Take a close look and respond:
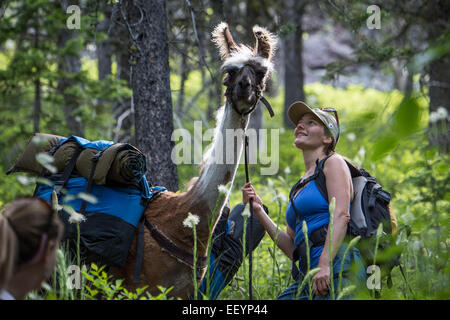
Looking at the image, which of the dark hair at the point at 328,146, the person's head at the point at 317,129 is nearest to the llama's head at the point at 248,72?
the person's head at the point at 317,129

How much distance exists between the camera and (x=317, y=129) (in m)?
3.94

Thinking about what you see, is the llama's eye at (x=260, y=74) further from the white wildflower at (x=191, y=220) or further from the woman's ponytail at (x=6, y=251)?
the woman's ponytail at (x=6, y=251)

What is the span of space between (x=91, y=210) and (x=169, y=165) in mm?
1598

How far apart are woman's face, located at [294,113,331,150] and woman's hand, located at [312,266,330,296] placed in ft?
3.45

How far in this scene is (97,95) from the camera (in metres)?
9.04

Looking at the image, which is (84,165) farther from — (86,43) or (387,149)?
(86,43)

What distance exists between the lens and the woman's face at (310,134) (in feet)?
12.8

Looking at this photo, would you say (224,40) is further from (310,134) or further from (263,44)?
(310,134)

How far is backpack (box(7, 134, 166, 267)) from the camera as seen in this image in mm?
3814

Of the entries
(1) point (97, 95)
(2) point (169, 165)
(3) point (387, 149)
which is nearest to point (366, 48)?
(2) point (169, 165)

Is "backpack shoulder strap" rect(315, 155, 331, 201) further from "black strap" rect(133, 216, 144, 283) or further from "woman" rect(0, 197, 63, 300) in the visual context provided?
"woman" rect(0, 197, 63, 300)

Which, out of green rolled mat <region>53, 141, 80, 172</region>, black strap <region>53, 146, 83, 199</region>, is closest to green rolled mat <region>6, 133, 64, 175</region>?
green rolled mat <region>53, 141, 80, 172</region>

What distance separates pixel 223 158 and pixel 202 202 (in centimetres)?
38

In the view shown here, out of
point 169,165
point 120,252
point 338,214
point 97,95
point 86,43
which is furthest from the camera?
point 86,43
